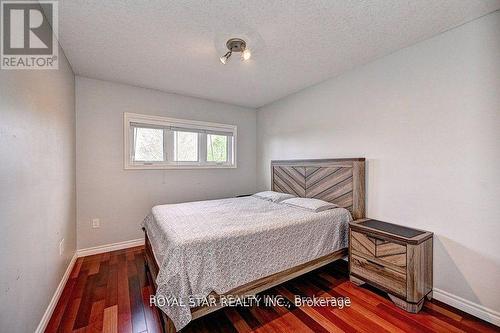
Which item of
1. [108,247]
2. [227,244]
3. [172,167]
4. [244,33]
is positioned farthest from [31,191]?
[244,33]

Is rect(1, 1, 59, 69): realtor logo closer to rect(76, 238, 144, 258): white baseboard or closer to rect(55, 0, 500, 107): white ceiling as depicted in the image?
rect(55, 0, 500, 107): white ceiling

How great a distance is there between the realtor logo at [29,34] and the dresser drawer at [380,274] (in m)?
3.08

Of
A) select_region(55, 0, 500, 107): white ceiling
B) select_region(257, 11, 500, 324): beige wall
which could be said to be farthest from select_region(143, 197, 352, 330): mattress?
→ select_region(55, 0, 500, 107): white ceiling

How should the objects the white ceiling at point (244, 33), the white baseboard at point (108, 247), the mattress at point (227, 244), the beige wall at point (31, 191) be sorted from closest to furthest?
the beige wall at point (31, 191), the mattress at point (227, 244), the white ceiling at point (244, 33), the white baseboard at point (108, 247)

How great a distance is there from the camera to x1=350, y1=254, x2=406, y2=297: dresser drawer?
182 cm

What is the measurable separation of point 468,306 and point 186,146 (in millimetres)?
3774

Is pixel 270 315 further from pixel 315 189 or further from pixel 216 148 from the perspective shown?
pixel 216 148

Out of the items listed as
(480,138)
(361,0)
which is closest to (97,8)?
(361,0)

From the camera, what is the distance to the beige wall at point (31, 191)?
115 cm

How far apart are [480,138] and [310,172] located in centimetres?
172

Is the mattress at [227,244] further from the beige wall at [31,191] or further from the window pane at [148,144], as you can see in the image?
the window pane at [148,144]

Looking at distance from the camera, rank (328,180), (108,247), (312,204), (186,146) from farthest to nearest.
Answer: (186,146), (108,247), (328,180), (312,204)

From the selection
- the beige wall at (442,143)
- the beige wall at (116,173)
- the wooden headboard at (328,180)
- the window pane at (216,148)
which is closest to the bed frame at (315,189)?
the wooden headboard at (328,180)

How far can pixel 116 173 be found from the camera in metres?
3.03
